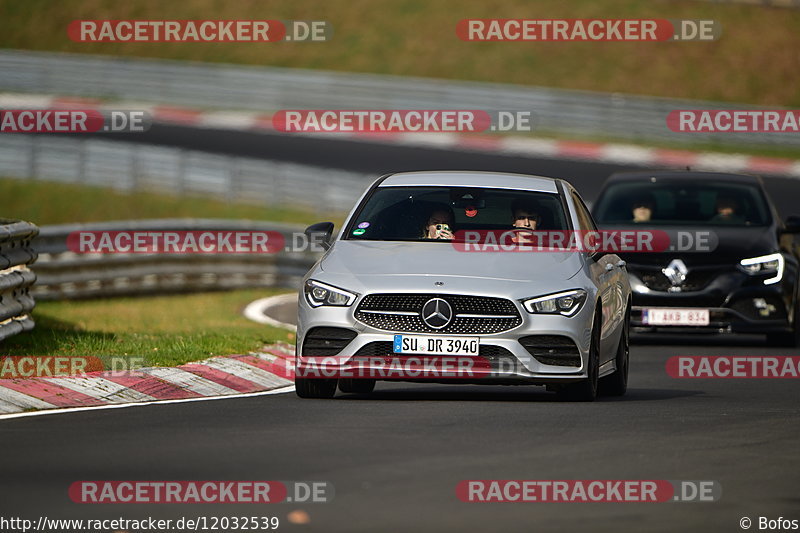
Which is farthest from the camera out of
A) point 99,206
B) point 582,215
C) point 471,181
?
point 99,206

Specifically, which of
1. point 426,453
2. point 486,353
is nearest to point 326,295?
point 486,353

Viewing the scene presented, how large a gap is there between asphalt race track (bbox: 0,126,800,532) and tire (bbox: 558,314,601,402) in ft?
0.42

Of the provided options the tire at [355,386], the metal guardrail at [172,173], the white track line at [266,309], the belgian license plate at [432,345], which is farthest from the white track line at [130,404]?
the metal guardrail at [172,173]

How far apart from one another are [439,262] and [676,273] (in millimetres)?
6523

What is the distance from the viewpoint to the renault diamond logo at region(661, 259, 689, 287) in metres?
17.9

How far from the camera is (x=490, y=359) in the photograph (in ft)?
38.0

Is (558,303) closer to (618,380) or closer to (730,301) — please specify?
(618,380)

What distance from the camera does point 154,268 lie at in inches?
977

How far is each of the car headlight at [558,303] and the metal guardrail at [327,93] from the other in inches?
1218

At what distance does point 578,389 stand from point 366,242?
69.2 inches

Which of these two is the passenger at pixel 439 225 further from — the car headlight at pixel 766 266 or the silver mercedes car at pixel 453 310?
the car headlight at pixel 766 266

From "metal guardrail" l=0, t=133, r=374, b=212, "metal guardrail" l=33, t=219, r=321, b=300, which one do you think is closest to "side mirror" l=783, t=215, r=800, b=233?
"metal guardrail" l=33, t=219, r=321, b=300

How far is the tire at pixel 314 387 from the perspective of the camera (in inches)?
476

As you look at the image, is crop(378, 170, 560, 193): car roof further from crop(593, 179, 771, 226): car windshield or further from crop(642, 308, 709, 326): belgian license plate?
crop(593, 179, 771, 226): car windshield
